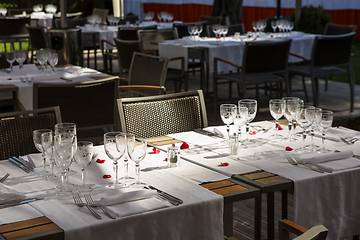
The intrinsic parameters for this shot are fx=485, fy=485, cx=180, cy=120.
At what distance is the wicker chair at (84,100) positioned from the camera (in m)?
3.22

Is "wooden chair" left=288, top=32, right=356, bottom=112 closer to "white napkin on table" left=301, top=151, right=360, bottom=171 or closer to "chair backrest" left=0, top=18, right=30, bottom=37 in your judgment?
"white napkin on table" left=301, top=151, right=360, bottom=171

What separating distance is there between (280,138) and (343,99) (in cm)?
478

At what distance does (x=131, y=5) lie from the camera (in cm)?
1678

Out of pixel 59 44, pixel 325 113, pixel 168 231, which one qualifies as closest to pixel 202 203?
pixel 168 231

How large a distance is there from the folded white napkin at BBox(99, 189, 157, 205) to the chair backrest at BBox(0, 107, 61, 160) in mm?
925

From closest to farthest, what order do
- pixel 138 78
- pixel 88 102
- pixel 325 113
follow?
pixel 325 113
pixel 88 102
pixel 138 78

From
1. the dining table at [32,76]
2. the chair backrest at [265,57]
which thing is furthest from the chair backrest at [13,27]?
the chair backrest at [265,57]

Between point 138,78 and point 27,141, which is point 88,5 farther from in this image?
point 27,141

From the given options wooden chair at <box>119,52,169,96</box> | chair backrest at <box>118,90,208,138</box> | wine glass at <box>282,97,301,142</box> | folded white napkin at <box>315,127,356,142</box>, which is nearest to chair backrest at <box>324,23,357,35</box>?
wooden chair at <box>119,52,169,96</box>

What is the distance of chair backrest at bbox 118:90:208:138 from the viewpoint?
2.67 meters

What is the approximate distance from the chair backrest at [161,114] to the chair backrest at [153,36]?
13.1 feet

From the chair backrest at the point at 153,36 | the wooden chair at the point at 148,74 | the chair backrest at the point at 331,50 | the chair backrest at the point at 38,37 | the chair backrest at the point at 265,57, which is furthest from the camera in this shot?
the chair backrest at the point at 38,37

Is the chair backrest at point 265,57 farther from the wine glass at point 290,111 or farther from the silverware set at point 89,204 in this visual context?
the silverware set at point 89,204

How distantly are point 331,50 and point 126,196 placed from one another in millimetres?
4810
